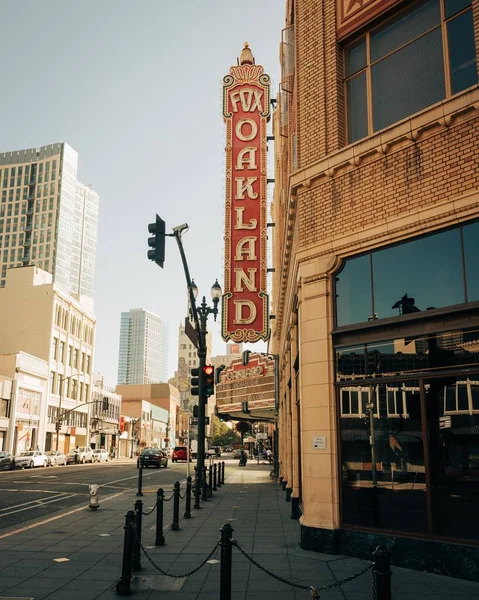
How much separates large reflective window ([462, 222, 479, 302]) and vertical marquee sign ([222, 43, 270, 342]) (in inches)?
391

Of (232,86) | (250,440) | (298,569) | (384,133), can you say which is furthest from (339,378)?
(250,440)

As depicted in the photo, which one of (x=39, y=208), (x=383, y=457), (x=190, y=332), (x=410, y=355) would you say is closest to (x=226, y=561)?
(x=383, y=457)

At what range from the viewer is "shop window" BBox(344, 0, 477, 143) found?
32.8 ft

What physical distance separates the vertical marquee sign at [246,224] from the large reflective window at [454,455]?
383 inches

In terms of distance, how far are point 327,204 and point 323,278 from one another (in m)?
1.52

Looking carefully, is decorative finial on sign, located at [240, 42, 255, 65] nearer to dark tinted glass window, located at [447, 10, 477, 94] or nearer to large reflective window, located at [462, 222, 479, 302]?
dark tinted glass window, located at [447, 10, 477, 94]

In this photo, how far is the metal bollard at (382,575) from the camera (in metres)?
5.02

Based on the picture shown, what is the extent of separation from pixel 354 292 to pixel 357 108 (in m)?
3.93

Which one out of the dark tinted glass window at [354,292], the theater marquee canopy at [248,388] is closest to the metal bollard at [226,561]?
the dark tinted glass window at [354,292]

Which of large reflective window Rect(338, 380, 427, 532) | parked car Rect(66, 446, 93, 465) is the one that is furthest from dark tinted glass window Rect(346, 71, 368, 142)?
parked car Rect(66, 446, 93, 465)

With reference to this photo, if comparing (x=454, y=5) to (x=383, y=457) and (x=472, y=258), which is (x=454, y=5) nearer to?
(x=472, y=258)

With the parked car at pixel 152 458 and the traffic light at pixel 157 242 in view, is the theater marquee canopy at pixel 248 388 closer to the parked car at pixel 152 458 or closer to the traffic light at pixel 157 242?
the parked car at pixel 152 458

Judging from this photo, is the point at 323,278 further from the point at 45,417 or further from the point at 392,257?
the point at 45,417

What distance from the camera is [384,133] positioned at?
10.6m
